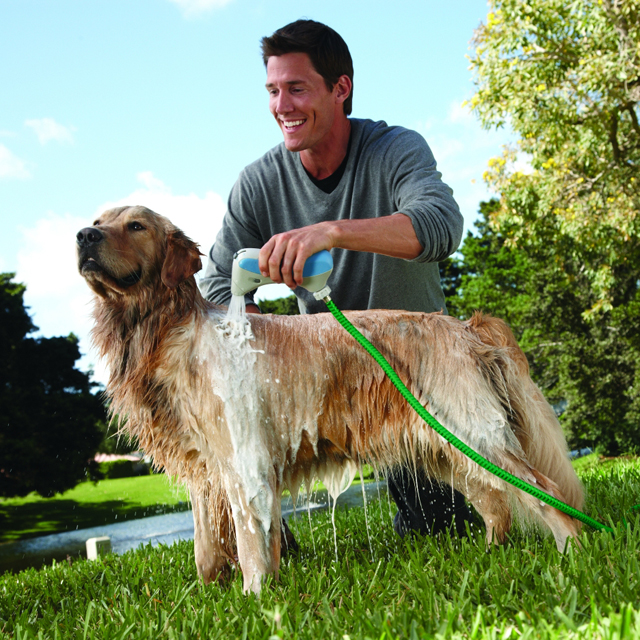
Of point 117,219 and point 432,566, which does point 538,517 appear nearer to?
point 432,566

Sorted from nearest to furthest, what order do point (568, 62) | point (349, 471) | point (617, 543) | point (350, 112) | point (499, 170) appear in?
point (617, 543)
point (349, 471)
point (350, 112)
point (568, 62)
point (499, 170)

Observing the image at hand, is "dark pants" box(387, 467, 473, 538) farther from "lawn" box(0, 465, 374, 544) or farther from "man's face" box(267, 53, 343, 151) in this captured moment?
"lawn" box(0, 465, 374, 544)

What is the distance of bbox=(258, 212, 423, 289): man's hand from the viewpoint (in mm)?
2293

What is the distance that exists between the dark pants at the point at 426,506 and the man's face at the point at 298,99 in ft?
7.40

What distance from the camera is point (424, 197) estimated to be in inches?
117

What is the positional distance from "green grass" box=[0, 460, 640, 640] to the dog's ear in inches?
55.7

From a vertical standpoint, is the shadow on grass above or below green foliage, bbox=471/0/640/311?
below

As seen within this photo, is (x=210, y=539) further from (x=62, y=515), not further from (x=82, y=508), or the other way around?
(x=82, y=508)

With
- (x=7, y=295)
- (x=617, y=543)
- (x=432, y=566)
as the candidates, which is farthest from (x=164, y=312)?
(x=7, y=295)

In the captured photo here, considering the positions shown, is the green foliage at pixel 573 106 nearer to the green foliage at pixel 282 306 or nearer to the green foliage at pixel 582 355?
the green foliage at pixel 582 355

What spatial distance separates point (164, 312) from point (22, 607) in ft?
6.45

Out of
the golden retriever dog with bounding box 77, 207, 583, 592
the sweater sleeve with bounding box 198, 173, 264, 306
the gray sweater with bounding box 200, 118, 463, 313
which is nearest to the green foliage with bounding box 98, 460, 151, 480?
the sweater sleeve with bounding box 198, 173, 264, 306

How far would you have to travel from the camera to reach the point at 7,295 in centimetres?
1672

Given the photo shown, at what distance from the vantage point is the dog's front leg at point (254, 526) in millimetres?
2545
